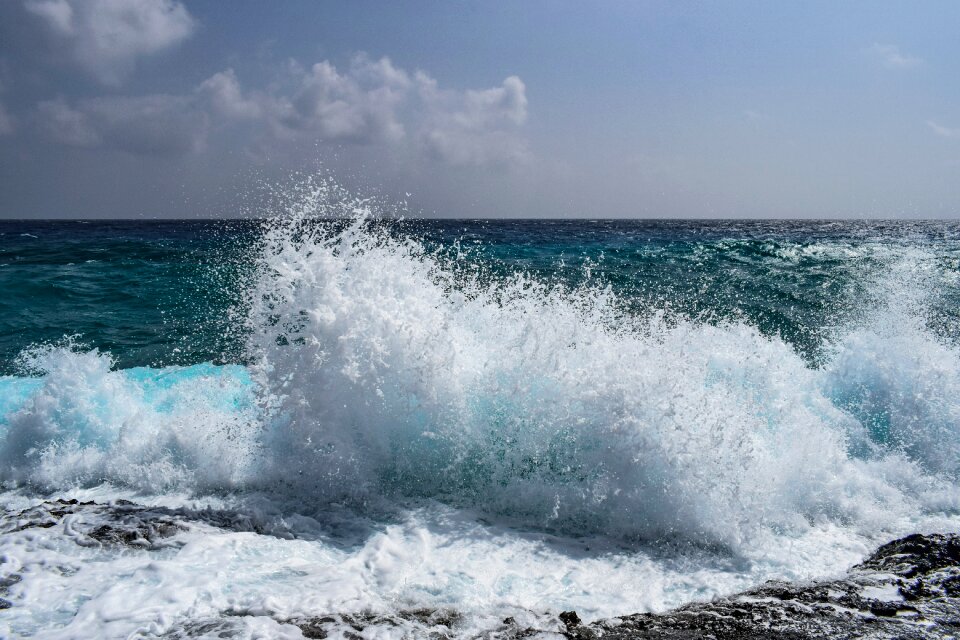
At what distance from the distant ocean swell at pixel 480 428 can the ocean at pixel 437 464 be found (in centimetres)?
3

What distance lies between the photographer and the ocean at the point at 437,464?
3342 millimetres

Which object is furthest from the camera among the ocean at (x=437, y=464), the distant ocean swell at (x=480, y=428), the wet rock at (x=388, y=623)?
the distant ocean swell at (x=480, y=428)

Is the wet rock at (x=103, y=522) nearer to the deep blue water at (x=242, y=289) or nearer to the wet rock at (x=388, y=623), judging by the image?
the wet rock at (x=388, y=623)

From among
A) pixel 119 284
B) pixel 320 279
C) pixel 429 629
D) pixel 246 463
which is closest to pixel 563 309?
pixel 320 279

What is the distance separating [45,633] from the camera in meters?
2.72

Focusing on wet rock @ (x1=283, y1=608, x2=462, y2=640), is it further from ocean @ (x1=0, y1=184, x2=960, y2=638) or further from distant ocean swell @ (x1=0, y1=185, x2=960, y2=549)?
distant ocean swell @ (x1=0, y1=185, x2=960, y2=549)

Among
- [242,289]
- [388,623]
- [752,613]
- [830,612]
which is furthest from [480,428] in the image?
[242,289]

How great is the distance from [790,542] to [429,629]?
321 centimetres

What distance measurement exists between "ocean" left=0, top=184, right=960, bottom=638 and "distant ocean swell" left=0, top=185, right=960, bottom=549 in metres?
0.03

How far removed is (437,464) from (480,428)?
0.56 meters

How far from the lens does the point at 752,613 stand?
10.4 feet

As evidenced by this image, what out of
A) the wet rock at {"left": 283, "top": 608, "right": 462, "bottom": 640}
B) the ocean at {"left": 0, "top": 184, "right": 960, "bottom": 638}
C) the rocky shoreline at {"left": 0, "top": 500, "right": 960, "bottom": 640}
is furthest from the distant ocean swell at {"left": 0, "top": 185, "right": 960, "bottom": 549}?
the wet rock at {"left": 283, "top": 608, "right": 462, "bottom": 640}

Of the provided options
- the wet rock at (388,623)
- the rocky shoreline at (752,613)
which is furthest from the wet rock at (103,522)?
the wet rock at (388,623)

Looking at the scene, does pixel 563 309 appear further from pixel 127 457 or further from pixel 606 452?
pixel 127 457
